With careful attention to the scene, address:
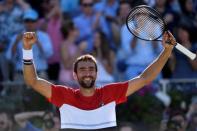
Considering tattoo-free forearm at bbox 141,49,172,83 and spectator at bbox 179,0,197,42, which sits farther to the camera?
spectator at bbox 179,0,197,42

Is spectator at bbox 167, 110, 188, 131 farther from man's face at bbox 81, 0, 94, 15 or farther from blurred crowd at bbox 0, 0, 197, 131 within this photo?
man's face at bbox 81, 0, 94, 15

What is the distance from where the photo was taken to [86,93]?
22.7 ft

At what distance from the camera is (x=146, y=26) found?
23.6ft

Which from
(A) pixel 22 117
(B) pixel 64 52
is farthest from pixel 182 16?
(A) pixel 22 117

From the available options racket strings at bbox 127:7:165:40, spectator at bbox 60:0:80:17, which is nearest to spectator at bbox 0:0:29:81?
spectator at bbox 60:0:80:17

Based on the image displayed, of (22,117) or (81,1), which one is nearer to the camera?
(22,117)

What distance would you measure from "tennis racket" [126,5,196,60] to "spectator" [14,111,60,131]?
3.54 m

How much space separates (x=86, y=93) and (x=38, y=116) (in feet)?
13.0

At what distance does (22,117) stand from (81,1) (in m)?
2.46

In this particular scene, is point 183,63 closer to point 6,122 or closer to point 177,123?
point 177,123

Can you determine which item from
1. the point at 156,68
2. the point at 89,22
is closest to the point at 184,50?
the point at 156,68

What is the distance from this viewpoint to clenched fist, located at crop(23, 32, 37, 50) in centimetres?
662

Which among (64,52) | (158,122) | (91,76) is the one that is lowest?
(158,122)

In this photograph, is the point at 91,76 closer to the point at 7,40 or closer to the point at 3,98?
the point at 3,98
